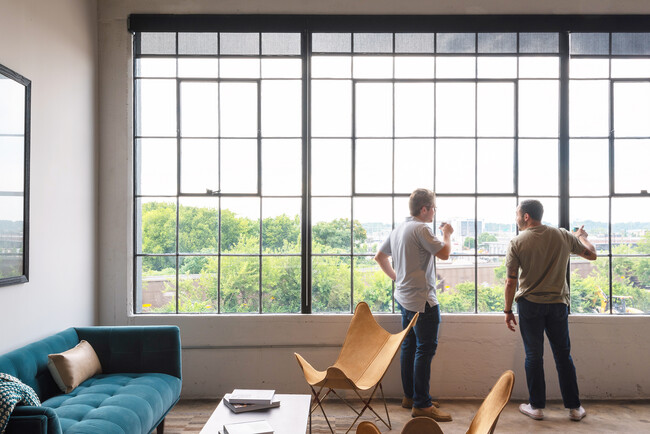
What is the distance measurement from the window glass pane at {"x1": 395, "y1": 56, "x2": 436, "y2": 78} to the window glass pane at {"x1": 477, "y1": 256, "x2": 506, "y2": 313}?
1867 millimetres

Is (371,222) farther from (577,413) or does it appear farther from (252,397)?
(577,413)

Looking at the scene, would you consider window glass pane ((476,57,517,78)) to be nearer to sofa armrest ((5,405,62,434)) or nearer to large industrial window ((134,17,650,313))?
large industrial window ((134,17,650,313))

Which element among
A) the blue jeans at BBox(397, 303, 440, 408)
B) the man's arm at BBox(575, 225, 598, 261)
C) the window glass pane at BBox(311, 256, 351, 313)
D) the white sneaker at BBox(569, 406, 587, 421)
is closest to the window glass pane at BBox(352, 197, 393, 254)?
the window glass pane at BBox(311, 256, 351, 313)

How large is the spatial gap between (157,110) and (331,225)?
6.64 feet

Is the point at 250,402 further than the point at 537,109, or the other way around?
the point at 537,109

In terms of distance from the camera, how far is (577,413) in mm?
3949

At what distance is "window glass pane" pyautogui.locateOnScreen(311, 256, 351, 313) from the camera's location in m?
4.61

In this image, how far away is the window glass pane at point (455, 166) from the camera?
182 inches

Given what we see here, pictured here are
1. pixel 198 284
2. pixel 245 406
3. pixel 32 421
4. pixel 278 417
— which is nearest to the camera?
pixel 32 421

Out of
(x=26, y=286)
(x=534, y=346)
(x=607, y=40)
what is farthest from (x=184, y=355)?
(x=607, y=40)

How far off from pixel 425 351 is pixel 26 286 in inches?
121

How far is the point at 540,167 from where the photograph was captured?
466 centimetres

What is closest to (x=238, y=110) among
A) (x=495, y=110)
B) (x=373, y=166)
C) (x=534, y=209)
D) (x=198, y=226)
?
(x=198, y=226)

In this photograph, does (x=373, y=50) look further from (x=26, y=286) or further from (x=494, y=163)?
(x=26, y=286)
